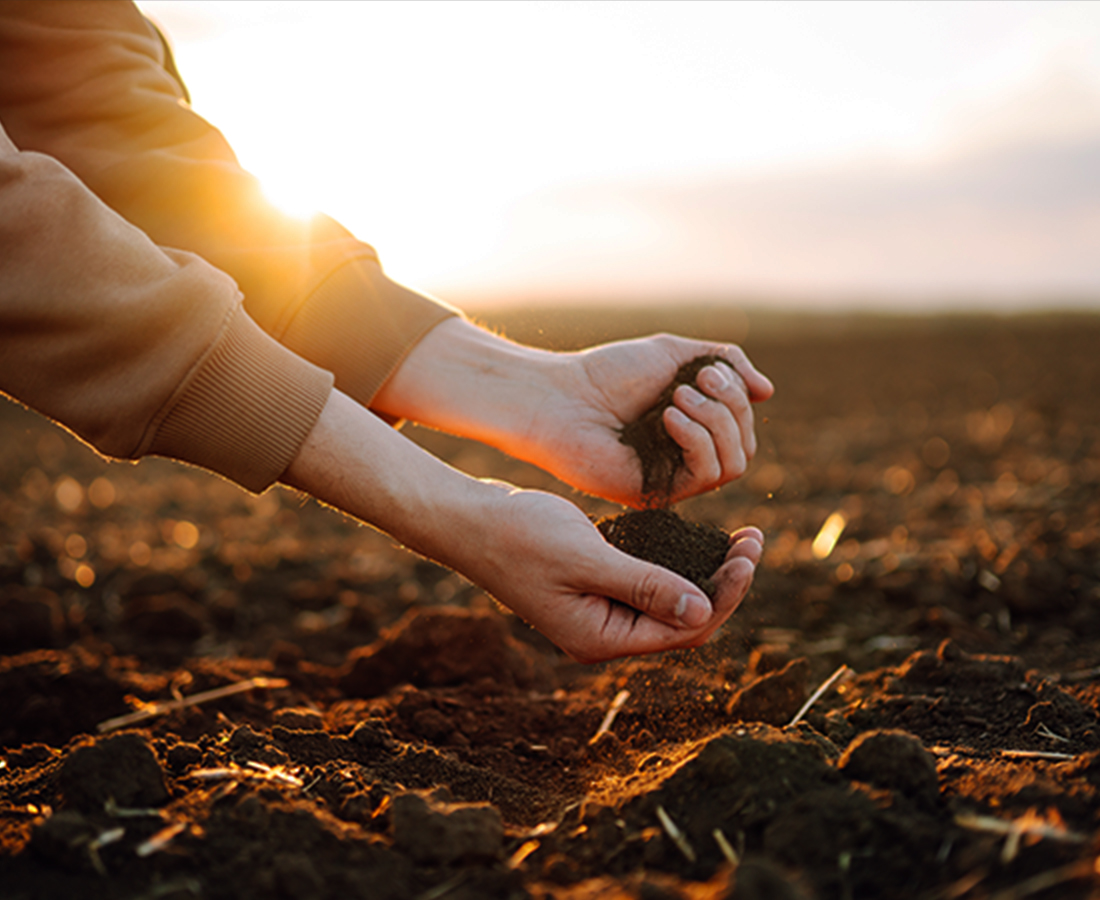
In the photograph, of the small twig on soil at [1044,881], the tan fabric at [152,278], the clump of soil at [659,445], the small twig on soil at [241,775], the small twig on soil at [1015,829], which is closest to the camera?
the small twig on soil at [1044,881]

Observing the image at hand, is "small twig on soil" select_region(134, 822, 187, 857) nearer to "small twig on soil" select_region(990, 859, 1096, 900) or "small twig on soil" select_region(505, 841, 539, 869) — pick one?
"small twig on soil" select_region(505, 841, 539, 869)

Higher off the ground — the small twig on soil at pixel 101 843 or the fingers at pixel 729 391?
the fingers at pixel 729 391

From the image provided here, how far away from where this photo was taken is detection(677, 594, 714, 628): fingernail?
188 cm

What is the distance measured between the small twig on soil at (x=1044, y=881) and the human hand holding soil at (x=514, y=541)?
831 millimetres

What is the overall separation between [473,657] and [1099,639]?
2.04m

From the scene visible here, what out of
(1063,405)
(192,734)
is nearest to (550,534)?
(192,734)

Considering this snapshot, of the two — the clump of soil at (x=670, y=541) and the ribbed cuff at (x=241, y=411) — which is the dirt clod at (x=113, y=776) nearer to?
the ribbed cuff at (x=241, y=411)

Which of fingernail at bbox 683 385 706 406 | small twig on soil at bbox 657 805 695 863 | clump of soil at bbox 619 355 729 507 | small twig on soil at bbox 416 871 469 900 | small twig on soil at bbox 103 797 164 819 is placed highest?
fingernail at bbox 683 385 706 406

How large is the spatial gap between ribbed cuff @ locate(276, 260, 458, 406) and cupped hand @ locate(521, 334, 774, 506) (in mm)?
482

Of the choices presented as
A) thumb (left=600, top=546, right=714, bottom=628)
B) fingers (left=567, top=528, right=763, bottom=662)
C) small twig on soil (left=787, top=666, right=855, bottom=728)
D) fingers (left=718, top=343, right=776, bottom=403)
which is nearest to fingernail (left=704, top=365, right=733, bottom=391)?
fingers (left=718, top=343, right=776, bottom=403)

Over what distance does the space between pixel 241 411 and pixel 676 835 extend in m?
1.24

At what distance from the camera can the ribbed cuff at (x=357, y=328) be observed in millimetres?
2479

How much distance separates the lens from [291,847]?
55.9 inches

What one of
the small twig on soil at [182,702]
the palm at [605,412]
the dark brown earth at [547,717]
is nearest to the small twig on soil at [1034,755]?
the dark brown earth at [547,717]
